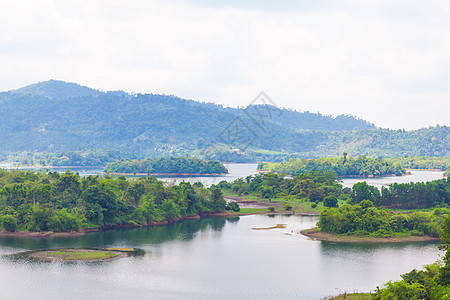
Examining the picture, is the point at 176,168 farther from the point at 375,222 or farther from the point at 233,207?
the point at 375,222

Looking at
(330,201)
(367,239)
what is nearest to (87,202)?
(367,239)

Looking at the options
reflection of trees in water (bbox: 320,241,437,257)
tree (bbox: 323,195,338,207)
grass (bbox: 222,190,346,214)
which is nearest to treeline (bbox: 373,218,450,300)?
reflection of trees in water (bbox: 320,241,437,257)

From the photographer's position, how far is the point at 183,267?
180ft

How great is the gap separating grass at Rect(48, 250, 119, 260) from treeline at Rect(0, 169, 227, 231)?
1262 centimetres

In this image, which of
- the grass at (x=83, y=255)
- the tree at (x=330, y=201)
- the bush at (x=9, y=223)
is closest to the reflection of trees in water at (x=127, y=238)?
the bush at (x=9, y=223)

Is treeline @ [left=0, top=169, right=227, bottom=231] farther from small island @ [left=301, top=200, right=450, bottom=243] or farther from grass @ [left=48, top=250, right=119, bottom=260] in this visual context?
small island @ [left=301, top=200, right=450, bottom=243]

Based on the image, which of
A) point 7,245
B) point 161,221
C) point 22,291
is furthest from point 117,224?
point 22,291

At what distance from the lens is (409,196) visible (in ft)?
305

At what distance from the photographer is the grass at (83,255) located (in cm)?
5744

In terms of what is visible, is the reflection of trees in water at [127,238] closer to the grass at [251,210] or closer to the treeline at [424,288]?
the grass at [251,210]

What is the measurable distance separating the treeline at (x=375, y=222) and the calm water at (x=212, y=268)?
15.5ft

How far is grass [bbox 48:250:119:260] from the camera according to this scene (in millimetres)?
57438

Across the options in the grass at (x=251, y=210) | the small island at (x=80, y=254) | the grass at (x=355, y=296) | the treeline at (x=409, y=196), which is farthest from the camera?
the grass at (x=251, y=210)

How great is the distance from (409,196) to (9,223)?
2361 inches
